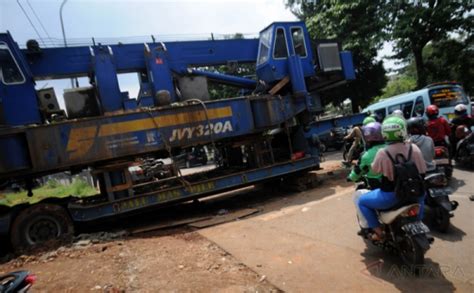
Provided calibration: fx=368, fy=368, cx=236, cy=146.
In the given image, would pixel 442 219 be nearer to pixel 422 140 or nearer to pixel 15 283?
pixel 422 140

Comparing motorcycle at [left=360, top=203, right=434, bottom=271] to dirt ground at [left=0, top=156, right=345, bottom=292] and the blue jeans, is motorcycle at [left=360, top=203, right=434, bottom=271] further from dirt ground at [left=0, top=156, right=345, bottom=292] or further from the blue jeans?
dirt ground at [left=0, top=156, right=345, bottom=292]

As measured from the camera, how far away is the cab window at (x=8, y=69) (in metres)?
6.82

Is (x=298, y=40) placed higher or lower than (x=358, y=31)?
lower

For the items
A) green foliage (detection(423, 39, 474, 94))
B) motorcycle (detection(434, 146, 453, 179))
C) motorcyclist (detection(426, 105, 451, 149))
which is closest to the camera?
motorcycle (detection(434, 146, 453, 179))

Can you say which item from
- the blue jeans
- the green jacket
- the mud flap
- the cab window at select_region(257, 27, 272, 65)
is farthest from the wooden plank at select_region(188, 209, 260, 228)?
the cab window at select_region(257, 27, 272, 65)

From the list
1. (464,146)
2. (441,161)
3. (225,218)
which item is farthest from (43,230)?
(464,146)

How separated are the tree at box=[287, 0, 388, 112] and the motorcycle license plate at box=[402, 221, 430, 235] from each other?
49.7 ft


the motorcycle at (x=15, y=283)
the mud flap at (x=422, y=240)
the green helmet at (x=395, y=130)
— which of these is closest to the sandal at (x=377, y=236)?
the mud flap at (x=422, y=240)

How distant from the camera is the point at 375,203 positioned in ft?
13.2

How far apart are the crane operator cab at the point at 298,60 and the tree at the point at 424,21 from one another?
816 cm

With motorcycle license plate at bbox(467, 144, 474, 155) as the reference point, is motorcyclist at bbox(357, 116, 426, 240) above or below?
above

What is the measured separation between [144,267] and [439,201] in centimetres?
392

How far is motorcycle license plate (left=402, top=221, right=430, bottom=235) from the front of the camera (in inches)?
144

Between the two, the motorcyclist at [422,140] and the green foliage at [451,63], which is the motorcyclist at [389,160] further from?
the green foliage at [451,63]
